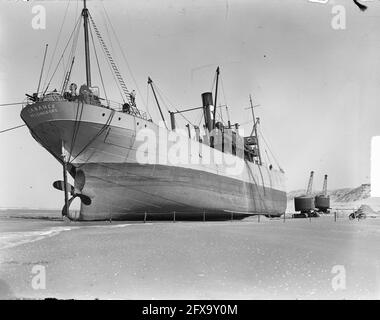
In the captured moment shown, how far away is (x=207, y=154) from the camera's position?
27469 millimetres

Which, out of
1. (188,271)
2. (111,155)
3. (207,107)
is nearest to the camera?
(188,271)

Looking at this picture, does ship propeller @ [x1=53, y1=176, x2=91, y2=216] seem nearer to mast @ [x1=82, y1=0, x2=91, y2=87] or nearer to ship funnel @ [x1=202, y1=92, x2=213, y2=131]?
mast @ [x1=82, y1=0, x2=91, y2=87]

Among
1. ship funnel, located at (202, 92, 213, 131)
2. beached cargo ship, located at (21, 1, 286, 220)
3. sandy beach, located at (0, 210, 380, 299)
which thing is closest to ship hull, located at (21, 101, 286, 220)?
beached cargo ship, located at (21, 1, 286, 220)

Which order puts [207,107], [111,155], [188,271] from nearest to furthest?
[188,271], [111,155], [207,107]

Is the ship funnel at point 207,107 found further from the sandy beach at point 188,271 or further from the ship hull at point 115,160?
the sandy beach at point 188,271

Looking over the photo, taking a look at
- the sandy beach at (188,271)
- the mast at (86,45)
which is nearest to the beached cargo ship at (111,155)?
the mast at (86,45)

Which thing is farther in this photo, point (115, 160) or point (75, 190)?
point (75, 190)

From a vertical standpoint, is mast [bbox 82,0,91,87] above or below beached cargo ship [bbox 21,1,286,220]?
above

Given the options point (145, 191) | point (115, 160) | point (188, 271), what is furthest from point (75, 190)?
point (188, 271)

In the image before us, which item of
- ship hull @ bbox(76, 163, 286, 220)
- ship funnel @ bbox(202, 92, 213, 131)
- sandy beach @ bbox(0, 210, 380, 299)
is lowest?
sandy beach @ bbox(0, 210, 380, 299)

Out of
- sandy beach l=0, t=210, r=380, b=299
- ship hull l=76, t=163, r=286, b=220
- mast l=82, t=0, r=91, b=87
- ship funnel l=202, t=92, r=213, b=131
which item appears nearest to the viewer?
sandy beach l=0, t=210, r=380, b=299

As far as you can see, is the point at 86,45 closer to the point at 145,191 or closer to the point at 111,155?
the point at 111,155

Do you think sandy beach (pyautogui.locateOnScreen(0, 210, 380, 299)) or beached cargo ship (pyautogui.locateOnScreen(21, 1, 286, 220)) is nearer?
sandy beach (pyautogui.locateOnScreen(0, 210, 380, 299))
